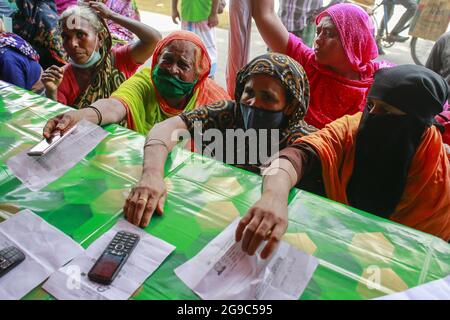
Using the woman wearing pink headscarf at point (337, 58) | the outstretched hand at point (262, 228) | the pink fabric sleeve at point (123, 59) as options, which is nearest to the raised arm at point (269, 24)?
the woman wearing pink headscarf at point (337, 58)

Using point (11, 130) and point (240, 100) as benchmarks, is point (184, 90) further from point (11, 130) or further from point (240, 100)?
point (11, 130)

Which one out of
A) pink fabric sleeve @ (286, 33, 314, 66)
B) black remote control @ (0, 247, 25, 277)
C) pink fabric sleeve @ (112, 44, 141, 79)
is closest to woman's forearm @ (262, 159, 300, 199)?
black remote control @ (0, 247, 25, 277)

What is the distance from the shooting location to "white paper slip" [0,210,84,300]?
0.79 m

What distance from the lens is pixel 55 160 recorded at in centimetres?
123

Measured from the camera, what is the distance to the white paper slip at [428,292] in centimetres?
81

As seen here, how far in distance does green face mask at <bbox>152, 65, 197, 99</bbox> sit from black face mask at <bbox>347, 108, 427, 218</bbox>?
2.70 ft

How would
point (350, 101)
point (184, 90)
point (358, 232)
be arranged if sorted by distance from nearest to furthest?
point (358, 232) < point (184, 90) < point (350, 101)

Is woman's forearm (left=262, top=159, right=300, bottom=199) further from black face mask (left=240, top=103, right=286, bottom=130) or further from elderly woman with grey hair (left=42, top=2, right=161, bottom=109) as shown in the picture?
elderly woman with grey hair (left=42, top=2, right=161, bottom=109)

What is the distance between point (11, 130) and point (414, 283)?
1.49m

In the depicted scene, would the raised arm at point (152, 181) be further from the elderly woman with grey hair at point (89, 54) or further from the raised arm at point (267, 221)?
the elderly woman with grey hair at point (89, 54)

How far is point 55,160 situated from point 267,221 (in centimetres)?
79

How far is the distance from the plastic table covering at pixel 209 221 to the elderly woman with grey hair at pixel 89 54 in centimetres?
78
